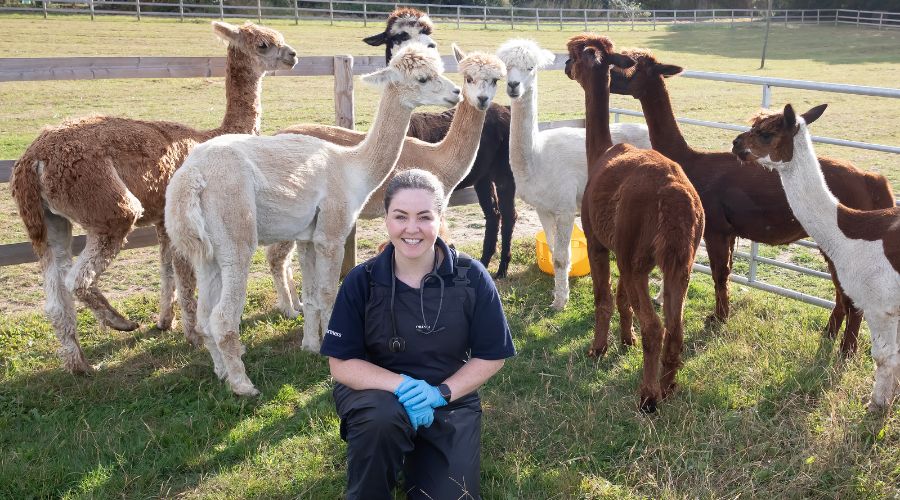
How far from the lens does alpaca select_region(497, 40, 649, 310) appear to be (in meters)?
5.55

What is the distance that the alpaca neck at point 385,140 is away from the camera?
4.74 metres

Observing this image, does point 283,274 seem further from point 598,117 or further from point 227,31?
point 598,117

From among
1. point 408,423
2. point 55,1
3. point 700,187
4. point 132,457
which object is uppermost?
point 55,1

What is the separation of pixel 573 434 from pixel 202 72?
154 inches

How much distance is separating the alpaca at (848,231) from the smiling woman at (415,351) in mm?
1966

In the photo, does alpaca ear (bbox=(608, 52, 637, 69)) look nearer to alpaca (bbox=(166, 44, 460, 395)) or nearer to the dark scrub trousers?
alpaca (bbox=(166, 44, 460, 395))

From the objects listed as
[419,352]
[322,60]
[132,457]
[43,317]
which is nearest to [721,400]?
[419,352]

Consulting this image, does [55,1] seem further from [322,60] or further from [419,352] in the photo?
[419,352]

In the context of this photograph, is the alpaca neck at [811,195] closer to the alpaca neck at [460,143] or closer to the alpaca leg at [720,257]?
the alpaca leg at [720,257]

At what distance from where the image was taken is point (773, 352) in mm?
4430

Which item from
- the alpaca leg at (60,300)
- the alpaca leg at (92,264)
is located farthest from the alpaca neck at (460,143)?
the alpaca leg at (60,300)

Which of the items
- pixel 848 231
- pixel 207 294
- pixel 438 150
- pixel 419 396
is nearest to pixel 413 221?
pixel 419 396

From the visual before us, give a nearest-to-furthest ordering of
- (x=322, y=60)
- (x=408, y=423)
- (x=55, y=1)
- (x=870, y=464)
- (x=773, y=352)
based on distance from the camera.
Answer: (x=408, y=423)
(x=870, y=464)
(x=773, y=352)
(x=322, y=60)
(x=55, y=1)

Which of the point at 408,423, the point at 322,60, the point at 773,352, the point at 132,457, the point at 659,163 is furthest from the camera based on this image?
the point at 322,60
